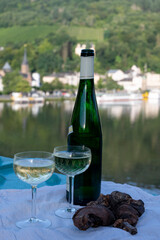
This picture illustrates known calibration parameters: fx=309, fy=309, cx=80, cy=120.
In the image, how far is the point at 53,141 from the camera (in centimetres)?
689

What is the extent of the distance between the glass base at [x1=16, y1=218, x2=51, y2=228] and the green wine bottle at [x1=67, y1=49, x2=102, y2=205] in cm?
10

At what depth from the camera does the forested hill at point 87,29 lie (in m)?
25.9

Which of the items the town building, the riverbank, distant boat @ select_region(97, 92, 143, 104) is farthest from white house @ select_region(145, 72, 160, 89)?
the town building

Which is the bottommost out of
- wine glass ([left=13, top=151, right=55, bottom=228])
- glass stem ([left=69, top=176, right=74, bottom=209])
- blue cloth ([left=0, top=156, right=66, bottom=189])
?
blue cloth ([left=0, top=156, right=66, bottom=189])

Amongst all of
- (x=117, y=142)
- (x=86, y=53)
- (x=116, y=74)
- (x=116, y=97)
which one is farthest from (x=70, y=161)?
(x=116, y=74)

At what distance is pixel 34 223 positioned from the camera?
1.10 feet

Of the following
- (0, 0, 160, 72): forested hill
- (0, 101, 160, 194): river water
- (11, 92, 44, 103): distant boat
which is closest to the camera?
(0, 101, 160, 194): river water

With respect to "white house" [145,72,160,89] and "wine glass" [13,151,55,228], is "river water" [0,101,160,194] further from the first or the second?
"white house" [145,72,160,89]

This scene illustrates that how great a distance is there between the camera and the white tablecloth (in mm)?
300

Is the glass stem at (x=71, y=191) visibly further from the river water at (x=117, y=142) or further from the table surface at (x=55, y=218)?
the river water at (x=117, y=142)

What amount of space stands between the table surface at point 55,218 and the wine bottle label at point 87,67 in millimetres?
167

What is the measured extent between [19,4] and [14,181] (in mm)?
34637

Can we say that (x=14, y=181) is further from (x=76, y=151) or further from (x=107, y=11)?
(x=107, y=11)

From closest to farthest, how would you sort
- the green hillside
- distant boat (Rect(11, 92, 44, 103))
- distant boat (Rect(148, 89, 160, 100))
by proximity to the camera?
distant boat (Rect(11, 92, 44, 103)), distant boat (Rect(148, 89, 160, 100)), the green hillside
